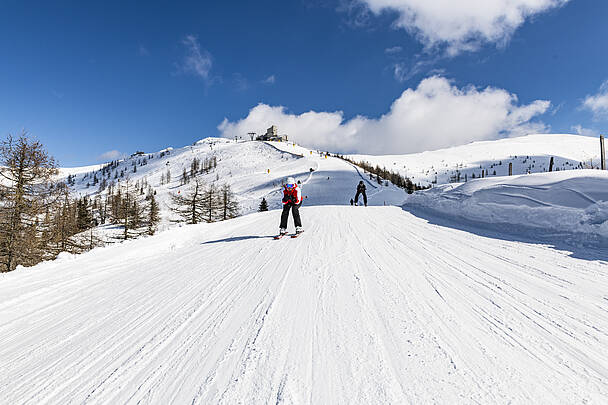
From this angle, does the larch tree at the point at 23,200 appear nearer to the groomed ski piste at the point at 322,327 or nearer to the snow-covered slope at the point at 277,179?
the snow-covered slope at the point at 277,179

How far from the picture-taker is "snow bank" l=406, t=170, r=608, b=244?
4.98 meters

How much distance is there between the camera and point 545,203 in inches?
239

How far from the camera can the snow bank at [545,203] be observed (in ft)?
16.3

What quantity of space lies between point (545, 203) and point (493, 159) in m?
148

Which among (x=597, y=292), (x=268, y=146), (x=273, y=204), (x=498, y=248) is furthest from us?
(x=268, y=146)

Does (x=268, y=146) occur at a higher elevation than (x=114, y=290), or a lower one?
higher

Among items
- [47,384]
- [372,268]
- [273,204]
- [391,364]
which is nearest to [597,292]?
[372,268]

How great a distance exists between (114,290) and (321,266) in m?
3.33

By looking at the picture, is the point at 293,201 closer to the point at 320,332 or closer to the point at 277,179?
the point at 320,332

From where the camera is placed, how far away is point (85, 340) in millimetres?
2430

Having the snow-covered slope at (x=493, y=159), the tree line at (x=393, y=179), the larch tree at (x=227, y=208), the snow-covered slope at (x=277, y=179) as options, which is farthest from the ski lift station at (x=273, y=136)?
the larch tree at (x=227, y=208)

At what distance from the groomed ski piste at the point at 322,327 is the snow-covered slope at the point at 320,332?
0.01 meters

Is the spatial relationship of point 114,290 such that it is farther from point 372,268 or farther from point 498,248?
point 498,248

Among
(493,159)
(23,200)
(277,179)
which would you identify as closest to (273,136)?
(277,179)
